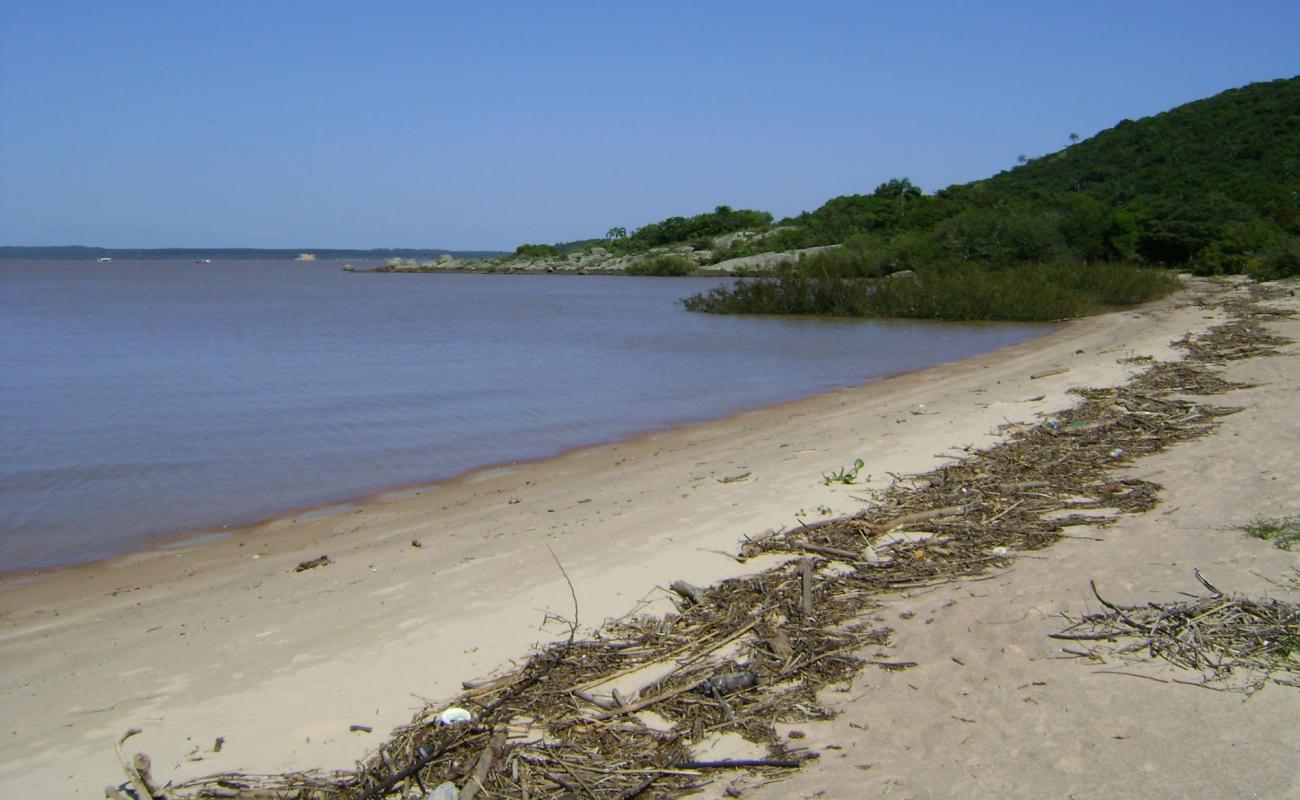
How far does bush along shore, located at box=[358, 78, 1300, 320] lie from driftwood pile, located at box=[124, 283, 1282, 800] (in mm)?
24160

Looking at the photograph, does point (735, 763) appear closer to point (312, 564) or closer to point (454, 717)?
point (454, 717)

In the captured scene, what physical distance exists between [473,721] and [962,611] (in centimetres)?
255

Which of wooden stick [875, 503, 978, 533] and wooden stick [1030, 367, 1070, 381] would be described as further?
wooden stick [1030, 367, 1070, 381]

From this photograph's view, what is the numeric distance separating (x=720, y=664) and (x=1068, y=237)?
41038 mm

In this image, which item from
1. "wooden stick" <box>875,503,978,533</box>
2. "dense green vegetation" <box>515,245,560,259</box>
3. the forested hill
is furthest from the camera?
"dense green vegetation" <box>515,245,560,259</box>

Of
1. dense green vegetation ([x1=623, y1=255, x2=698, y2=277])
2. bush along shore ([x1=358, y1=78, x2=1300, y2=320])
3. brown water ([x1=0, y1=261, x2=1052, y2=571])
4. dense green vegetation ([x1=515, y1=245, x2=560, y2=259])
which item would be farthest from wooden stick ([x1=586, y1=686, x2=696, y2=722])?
dense green vegetation ([x1=515, y1=245, x2=560, y2=259])

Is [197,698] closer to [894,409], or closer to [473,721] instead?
[473,721]

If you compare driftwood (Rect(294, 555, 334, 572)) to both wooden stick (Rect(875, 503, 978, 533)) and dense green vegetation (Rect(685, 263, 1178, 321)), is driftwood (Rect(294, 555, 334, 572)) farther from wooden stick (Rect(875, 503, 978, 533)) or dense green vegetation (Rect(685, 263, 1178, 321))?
dense green vegetation (Rect(685, 263, 1178, 321))

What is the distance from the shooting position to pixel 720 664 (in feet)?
14.9

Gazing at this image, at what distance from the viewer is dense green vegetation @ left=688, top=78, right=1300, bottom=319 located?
3070cm

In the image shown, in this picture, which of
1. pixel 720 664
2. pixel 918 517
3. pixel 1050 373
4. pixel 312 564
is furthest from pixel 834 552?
pixel 1050 373

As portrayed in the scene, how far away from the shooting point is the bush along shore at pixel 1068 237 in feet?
101

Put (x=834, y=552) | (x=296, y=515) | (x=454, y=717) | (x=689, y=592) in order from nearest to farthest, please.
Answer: (x=454, y=717), (x=689, y=592), (x=834, y=552), (x=296, y=515)

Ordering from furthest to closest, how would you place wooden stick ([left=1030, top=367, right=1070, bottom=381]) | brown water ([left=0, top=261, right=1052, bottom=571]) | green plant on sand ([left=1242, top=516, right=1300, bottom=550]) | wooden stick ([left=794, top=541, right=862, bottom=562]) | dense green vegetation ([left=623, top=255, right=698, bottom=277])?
dense green vegetation ([left=623, top=255, right=698, bottom=277]) → wooden stick ([left=1030, top=367, right=1070, bottom=381]) → brown water ([left=0, top=261, right=1052, bottom=571]) → wooden stick ([left=794, top=541, right=862, bottom=562]) → green plant on sand ([left=1242, top=516, right=1300, bottom=550])
